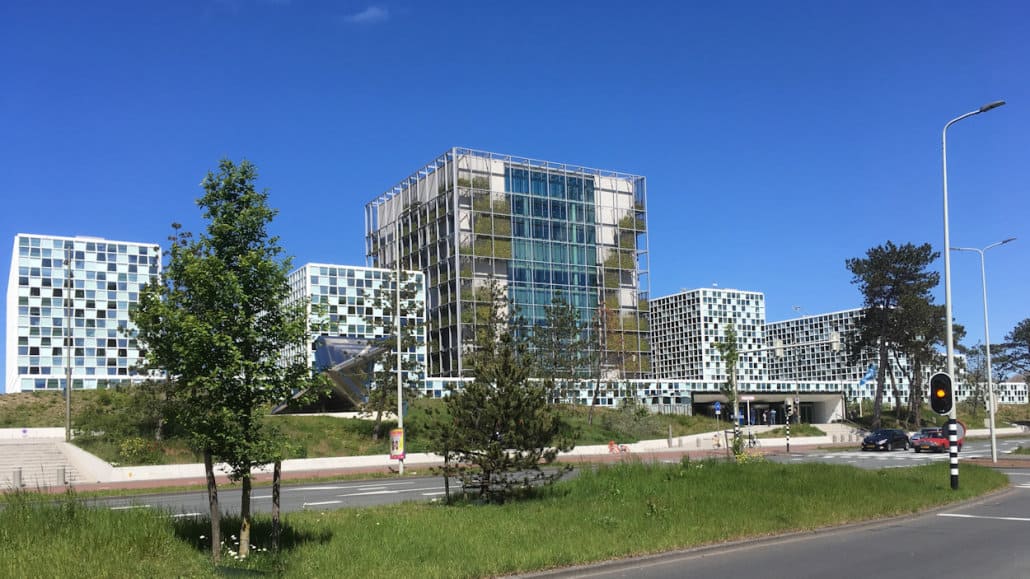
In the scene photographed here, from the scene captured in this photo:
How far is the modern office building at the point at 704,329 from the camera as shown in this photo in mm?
164750

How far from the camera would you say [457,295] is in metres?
90.2

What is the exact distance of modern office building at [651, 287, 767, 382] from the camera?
164750 millimetres

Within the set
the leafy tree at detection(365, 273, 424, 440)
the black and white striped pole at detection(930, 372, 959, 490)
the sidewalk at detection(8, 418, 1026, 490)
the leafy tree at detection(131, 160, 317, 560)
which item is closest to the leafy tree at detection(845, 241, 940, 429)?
the sidewalk at detection(8, 418, 1026, 490)

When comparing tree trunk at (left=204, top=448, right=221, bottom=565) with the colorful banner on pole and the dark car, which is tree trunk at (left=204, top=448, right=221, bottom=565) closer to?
the colorful banner on pole

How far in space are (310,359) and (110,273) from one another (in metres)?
79.5

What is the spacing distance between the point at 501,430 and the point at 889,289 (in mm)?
69366

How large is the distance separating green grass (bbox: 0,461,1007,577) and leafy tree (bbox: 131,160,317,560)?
1.06m

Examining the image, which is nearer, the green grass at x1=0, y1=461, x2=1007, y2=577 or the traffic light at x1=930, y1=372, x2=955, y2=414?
the green grass at x1=0, y1=461, x2=1007, y2=577

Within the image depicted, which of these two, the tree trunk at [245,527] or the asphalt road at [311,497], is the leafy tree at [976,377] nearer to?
the asphalt road at [311,497]

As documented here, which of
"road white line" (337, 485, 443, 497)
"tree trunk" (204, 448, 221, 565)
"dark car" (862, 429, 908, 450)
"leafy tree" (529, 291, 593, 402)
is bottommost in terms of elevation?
"dark car" (862, 429, 908, 450)

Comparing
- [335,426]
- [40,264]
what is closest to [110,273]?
[40,264]

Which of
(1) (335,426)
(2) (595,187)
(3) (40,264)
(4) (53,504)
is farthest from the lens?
(2) (595,187)

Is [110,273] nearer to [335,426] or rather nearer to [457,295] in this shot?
[457,295]

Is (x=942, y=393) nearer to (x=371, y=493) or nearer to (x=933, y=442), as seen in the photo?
(x=371, y=493)
